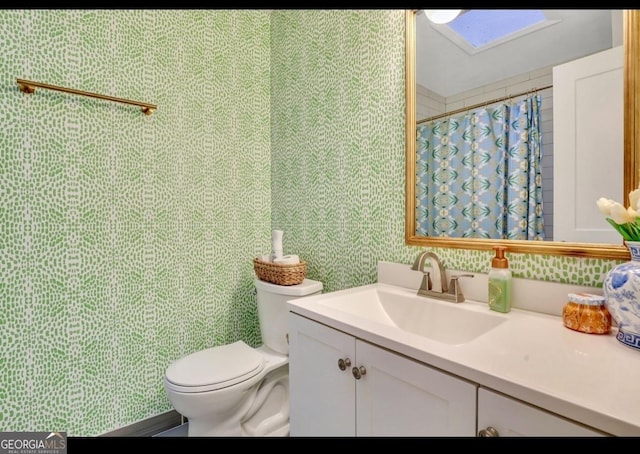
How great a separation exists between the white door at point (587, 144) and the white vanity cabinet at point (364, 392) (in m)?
0.59

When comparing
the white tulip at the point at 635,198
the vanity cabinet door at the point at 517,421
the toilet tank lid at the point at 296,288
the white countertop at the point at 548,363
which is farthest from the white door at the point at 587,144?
the toilet tank lid at the point at 296,288

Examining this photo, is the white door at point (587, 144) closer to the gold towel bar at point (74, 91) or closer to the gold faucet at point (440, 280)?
the gold faucet at point (440, 280)

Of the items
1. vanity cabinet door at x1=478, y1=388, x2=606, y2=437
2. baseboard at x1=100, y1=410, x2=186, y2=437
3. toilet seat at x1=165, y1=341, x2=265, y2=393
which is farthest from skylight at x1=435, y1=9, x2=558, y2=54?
baseboard at x1=100, y1=410, x2=186, y2=437

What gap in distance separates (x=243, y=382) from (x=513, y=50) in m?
1.56

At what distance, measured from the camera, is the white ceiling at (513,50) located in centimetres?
91

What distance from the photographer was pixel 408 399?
783mm

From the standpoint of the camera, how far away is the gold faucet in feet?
3.66

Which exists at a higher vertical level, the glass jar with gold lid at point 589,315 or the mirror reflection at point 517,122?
the mirror reflection at point 517,122

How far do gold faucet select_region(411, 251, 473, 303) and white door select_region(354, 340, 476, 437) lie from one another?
0.40 m

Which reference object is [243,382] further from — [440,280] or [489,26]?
[489,26]

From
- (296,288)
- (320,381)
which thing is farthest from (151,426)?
(320,381)

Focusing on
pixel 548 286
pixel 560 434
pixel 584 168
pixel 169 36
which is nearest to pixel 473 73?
pixel 584 168

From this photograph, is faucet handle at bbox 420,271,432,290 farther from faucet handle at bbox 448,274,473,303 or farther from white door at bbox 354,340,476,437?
white door at bbox 354,340,476,437
